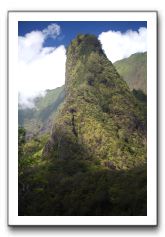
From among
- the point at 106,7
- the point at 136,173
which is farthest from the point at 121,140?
the point at 106,7

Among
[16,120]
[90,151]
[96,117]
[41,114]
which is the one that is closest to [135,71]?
[96,117]

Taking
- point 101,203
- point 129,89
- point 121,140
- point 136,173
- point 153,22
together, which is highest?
point 153,22


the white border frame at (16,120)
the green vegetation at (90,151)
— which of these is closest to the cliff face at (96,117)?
the green vegetation at (90,151)

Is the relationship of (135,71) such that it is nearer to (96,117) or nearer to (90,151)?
(96,117)

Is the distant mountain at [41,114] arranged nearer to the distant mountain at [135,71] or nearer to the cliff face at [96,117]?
the cliff face at [96,117]

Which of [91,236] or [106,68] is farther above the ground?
[106,68]

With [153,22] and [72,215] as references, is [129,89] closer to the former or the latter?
[153,22]
